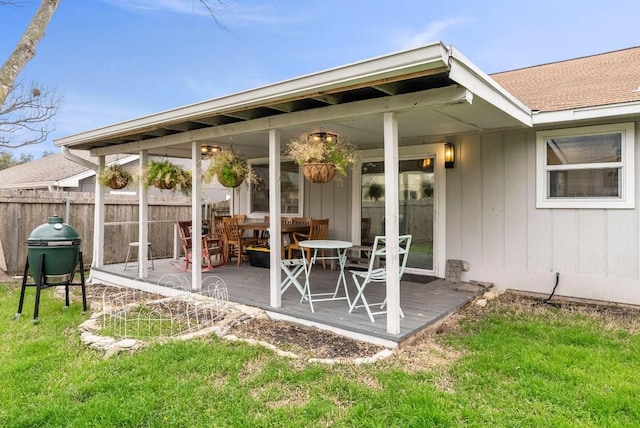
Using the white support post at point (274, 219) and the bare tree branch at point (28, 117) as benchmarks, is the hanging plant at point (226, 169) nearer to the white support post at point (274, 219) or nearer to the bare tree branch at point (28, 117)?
the white support post at point (274, 219)

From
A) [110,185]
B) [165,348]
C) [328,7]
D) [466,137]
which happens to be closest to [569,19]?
[328,7]

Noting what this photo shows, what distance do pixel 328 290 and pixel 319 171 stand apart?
1.65 m

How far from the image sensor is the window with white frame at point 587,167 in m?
4.44

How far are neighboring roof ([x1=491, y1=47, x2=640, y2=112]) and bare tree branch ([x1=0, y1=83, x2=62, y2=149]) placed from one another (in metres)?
12.3

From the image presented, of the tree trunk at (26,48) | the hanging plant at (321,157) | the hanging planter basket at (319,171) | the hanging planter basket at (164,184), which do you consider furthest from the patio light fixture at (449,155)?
the tree trunk at (26,48)

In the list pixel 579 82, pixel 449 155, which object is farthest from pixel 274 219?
pixel 579 82

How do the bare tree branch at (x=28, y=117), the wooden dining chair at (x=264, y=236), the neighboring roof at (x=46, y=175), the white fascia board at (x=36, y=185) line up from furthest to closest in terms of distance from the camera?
the neighboring roof at (x=46, y=175) → the white fascia board at (x=36, y=185) → the bare tree branch at (x=28, y=117) → the wooden dining chair at (x=264, y=236)

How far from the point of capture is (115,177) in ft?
19.6

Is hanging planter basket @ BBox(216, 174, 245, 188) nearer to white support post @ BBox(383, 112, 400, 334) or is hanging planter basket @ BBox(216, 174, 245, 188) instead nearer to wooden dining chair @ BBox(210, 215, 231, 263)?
wooden dining chair @ BBox(210, 215, 231, 263)

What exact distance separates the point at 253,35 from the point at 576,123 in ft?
35.1

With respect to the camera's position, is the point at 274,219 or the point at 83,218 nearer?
the point at 274,219

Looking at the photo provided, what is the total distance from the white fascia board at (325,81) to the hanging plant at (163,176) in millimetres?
779

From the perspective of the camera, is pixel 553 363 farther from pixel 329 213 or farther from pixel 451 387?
pixel 329 213

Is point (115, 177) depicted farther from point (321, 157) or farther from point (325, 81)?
point (325, 81)
